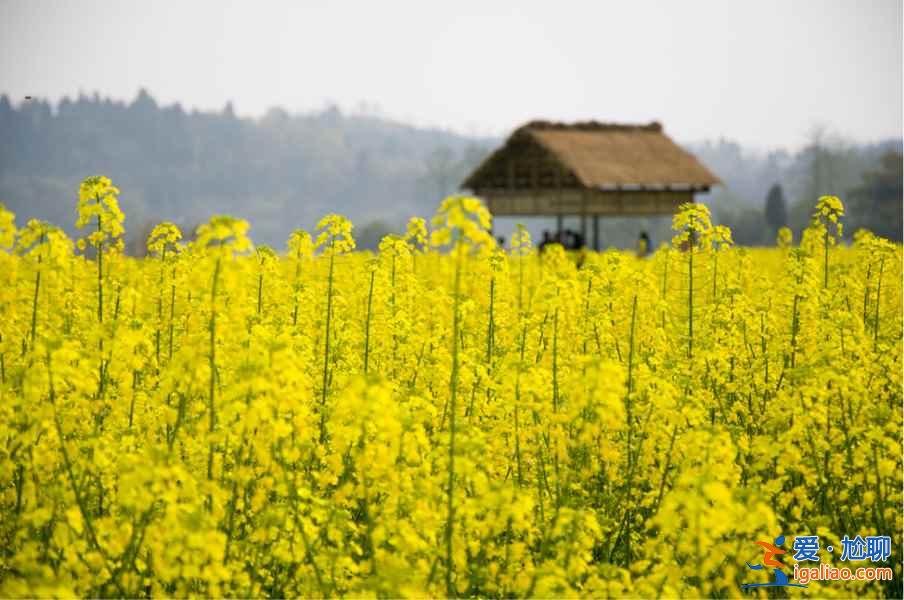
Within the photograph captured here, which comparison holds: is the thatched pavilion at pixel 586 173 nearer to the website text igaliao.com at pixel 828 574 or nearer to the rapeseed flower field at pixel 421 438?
the rapeseed flower field at pixel 421 438

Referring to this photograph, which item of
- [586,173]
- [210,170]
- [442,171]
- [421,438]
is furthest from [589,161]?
[210,170]

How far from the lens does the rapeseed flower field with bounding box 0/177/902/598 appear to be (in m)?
6.01

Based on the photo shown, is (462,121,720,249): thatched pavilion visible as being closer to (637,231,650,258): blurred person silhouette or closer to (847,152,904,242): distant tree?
(637,231,650,258): blurred person silhouette

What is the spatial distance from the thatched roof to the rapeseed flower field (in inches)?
868

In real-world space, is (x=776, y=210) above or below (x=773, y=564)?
above

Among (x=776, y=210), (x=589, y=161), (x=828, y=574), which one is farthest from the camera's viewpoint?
(x=776, y=210)

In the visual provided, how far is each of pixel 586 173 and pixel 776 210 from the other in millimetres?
57742

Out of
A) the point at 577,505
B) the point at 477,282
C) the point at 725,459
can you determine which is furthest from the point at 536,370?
the point at 477,282

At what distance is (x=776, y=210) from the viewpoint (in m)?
86.1

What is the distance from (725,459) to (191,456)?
4.06 metres

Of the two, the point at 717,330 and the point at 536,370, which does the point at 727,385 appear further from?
the point at 536,370

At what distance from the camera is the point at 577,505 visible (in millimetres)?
7770

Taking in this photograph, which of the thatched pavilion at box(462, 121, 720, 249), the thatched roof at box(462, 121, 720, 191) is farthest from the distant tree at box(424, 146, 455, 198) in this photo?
the thatched pavilion at box(462, 121, 720, 249)

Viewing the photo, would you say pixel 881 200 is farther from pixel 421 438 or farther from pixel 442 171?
pixel 442 171
